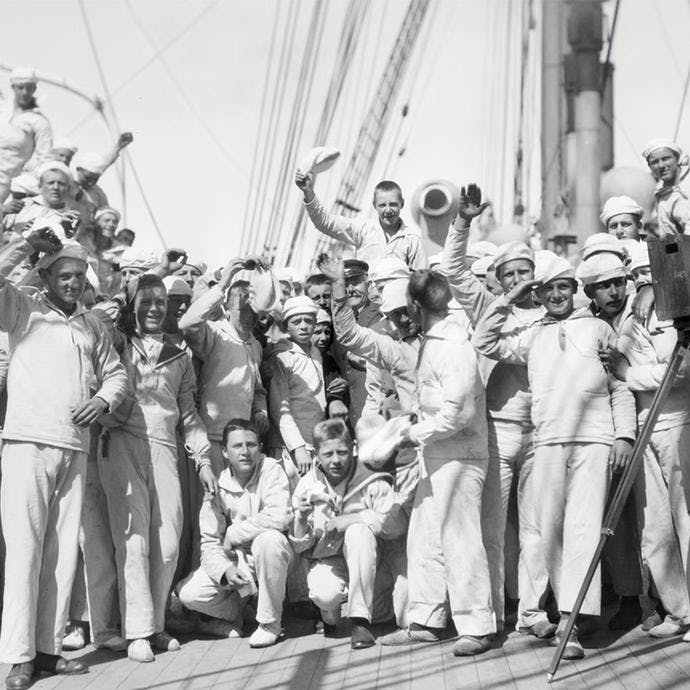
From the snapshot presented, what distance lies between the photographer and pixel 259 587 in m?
6.41

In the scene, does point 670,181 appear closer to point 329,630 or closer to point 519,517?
point 519,517

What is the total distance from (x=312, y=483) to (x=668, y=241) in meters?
2.49

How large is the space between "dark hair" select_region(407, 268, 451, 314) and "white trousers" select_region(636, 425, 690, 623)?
1.30 m

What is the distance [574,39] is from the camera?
28.5 m

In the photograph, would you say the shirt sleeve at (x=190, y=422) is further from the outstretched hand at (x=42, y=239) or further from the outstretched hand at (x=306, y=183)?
the outstretched hand at (x=306, y=183)

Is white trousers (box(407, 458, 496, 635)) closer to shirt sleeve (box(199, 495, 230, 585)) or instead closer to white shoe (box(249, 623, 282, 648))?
white shoe (box(249, 623, 282, 648))

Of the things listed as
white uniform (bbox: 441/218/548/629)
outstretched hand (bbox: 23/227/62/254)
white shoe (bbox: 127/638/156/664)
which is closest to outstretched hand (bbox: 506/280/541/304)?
white uniform (bbox: 441/218/548/629)

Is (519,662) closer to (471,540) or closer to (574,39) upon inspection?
(471,540)

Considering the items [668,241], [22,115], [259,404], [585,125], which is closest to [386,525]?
[259,404]

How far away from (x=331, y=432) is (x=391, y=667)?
1449mm

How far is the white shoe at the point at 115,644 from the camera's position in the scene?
631cm

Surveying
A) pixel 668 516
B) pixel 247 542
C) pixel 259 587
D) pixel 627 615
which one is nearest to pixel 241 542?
pixel 247 542

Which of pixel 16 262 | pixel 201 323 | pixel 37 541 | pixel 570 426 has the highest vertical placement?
pixel 16 262

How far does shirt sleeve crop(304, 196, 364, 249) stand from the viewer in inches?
325
